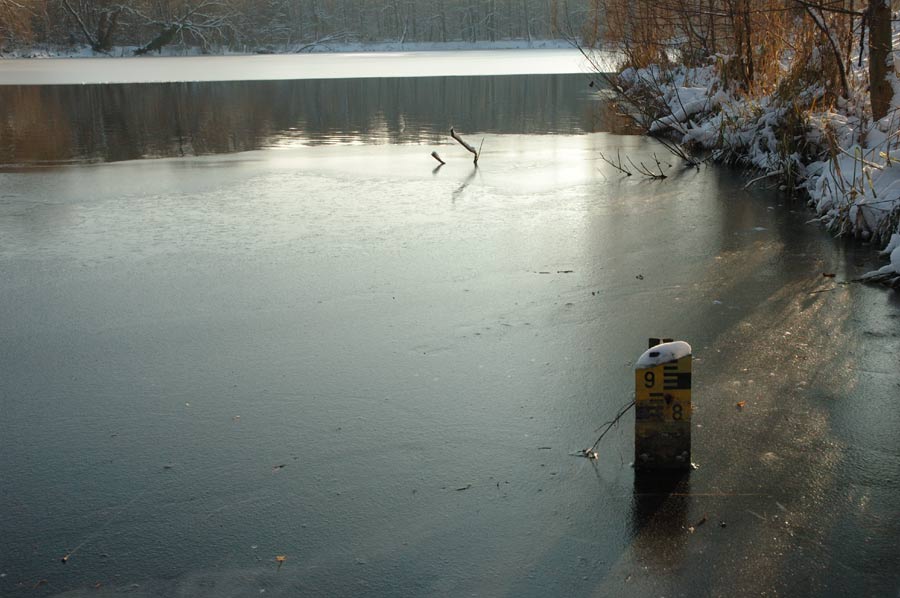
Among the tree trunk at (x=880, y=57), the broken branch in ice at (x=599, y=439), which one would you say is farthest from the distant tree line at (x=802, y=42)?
the broken branch in ice at (x=599, y=439)

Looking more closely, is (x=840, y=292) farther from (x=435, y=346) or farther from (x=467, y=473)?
(x=467, y=473)

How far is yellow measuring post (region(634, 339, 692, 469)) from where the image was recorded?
3.24 meters

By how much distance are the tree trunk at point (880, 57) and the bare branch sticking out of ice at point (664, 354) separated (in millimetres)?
6946

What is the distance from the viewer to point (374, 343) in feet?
16.6

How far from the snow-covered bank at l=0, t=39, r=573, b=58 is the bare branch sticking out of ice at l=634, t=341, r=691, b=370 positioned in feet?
201

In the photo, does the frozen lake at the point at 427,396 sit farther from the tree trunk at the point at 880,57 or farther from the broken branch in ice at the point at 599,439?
the tree trunk at the point at 880,57

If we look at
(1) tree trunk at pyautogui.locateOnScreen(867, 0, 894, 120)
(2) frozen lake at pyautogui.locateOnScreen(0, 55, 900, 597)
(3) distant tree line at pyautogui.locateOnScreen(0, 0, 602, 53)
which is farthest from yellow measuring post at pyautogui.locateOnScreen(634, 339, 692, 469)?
(3) distant tree line at pyautogui.locateOnScreen(0, 0, 602, 53)

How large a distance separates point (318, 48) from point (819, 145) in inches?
→ 3136

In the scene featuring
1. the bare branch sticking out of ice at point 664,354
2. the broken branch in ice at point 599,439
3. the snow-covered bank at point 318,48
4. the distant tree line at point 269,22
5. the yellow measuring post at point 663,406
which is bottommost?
the broken branch in ice at point 599,439

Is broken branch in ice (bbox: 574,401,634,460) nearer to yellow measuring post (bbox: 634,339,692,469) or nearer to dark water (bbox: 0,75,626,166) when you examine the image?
yellow measuring post (bbox: 634,339,692,469)

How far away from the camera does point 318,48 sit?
8481cm

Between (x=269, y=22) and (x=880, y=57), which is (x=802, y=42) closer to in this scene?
(x=880, y=57)

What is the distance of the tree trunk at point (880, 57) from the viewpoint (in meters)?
9.00

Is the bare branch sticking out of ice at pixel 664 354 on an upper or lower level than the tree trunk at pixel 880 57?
lower
